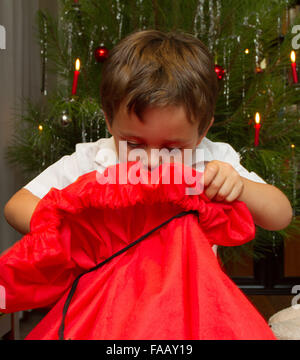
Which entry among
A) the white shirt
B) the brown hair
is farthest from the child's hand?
the white shirt

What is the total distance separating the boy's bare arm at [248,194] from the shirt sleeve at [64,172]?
0.96ft

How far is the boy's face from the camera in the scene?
1.76 feet

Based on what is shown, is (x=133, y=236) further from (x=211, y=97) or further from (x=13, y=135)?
(x=13, y=135)

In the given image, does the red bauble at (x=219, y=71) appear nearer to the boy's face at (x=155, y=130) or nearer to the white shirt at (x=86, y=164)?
the white shirt at (x=86, y=164)

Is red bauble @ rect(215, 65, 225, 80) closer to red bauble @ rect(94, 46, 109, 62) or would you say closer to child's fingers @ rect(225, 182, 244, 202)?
red bauble @ rect(94, 46, 109, 62)

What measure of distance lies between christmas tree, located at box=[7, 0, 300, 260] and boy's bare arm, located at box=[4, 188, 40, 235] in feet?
1.82

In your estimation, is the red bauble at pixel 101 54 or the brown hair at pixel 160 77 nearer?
the brown hair at pixel 160 77

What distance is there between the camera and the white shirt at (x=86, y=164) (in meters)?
0.66

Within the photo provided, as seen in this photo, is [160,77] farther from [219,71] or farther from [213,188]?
[219,71]

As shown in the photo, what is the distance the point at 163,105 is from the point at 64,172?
10.0 inches

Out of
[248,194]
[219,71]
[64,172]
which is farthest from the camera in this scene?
[219,71]

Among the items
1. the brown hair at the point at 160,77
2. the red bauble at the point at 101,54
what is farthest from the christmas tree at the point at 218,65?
the brown hair at the point at 160,77

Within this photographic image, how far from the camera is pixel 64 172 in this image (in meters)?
0.71

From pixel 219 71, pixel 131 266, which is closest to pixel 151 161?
pixel 131 266
